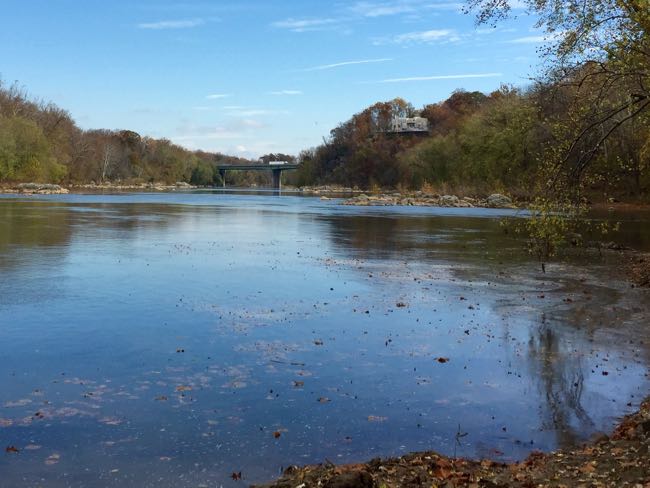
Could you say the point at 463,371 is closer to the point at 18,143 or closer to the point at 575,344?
the point at 575,344

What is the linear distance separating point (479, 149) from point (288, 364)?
283 feet

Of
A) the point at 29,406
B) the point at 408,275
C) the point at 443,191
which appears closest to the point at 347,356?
the point at 29,406

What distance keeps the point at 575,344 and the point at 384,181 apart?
14168 centimetres

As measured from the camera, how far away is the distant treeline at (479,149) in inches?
671

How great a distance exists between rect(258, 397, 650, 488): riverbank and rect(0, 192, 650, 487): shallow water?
0.48 meters

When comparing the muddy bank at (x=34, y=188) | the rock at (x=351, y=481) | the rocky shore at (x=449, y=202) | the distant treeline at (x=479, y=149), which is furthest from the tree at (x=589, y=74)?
the muddy bank at (x=34, y=188)

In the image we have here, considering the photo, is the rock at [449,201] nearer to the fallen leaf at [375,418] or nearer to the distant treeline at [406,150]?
the distant treeline at [406,150]

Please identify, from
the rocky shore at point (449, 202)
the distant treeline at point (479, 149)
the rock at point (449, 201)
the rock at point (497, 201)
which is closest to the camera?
the distant treeline at point (479, 149)

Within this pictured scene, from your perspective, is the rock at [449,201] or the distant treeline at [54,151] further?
the distant treeline at [54,151]

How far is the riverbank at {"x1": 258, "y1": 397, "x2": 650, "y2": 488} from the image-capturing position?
5.96 m

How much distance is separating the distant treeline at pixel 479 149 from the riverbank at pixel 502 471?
8342mm

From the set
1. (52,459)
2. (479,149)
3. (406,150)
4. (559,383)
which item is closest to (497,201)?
(479,149)

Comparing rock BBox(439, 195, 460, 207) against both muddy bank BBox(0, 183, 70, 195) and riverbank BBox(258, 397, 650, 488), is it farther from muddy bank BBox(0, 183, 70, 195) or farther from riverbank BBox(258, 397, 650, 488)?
riverbank BBox(258, 397, 650, 488)

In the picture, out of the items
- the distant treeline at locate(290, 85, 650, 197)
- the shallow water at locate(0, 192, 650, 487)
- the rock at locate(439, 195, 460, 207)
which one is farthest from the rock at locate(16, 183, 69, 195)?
the shallow water at locate(0, 192, 650, 487)
